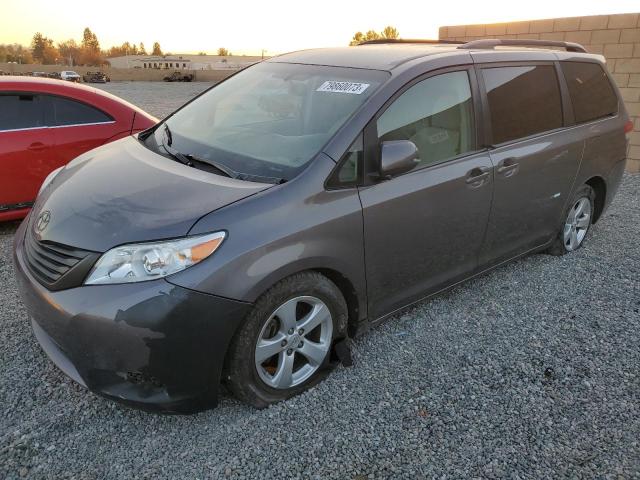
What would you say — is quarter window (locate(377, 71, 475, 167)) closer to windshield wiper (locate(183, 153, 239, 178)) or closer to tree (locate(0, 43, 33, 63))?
windshield wiper (locate(183, 153, 239, 178))

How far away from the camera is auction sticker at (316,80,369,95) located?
122 inches

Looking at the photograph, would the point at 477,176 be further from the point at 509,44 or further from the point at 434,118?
the point at 509,44

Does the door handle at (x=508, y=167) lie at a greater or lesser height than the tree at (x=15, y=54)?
lesser

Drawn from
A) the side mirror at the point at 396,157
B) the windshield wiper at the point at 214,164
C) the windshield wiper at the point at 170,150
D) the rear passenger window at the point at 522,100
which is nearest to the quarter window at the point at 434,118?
the side mirror at the point at 396,157

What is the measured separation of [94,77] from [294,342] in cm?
6441

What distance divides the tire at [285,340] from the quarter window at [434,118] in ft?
3.17

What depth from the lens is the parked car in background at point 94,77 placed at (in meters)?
57.3

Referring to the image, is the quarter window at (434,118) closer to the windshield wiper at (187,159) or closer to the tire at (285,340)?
the windshield wiper at (187,159)

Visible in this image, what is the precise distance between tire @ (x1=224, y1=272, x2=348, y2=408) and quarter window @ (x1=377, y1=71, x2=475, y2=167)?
38.1 inches

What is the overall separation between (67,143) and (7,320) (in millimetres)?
2164

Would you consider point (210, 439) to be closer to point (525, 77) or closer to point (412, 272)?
point (412, 272)

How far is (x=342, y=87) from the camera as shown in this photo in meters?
3.20

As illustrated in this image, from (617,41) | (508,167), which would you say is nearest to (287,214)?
(508,167)

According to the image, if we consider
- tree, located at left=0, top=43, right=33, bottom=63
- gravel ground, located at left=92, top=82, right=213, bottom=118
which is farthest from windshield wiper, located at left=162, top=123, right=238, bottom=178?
tree, located at left=0, top=43, right=33, bottom=63
